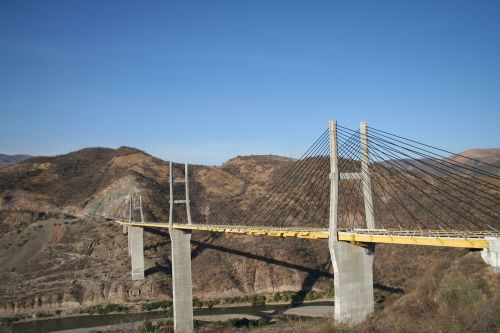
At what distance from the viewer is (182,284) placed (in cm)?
3628

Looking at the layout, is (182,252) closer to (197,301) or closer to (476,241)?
(197,301)

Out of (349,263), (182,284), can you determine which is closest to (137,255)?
(182,284)

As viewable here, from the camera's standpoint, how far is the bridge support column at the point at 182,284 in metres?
35.2

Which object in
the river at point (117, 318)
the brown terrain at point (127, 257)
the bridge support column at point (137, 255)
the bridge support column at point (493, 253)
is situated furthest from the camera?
the bridge support column at point (137, 255)

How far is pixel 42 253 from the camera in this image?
52781mm

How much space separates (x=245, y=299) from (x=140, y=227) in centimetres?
1535

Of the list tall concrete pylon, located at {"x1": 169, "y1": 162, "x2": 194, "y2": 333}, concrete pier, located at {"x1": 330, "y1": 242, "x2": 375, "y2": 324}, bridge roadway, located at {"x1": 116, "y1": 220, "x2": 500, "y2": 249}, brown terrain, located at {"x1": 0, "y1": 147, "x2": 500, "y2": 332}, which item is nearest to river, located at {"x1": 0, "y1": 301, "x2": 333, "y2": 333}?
brown terrain, located at {"x1": 0, "y1": 147, "x2": 500, "y2": 332}

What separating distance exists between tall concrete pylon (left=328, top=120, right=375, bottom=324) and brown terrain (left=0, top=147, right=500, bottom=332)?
1.22 meters

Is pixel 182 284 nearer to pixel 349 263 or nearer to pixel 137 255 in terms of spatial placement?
pixel 137 255

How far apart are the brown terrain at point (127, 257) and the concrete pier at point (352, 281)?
1.12 metres

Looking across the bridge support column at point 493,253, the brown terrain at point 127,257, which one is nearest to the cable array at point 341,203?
the brown terrain at point 127,257

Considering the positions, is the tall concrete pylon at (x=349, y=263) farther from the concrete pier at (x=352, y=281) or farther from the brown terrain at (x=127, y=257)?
the brown terrain at (x=127, y=257)

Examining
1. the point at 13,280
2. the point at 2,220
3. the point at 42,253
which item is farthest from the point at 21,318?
the point at 2,220

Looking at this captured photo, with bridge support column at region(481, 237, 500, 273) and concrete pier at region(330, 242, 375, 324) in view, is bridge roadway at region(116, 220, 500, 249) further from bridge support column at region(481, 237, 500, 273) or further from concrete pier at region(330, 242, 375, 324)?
concrete pier at region(330, 242, 375, 324)
